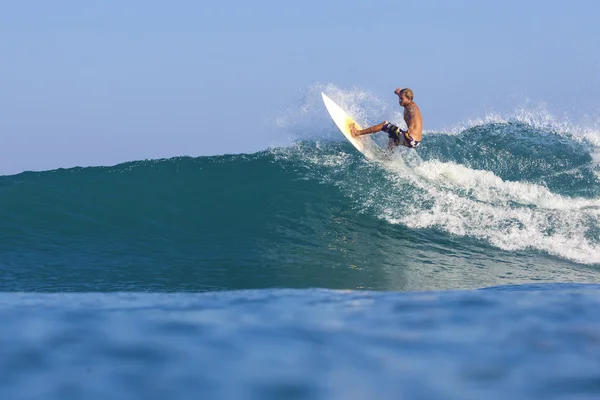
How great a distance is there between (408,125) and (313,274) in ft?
13.4

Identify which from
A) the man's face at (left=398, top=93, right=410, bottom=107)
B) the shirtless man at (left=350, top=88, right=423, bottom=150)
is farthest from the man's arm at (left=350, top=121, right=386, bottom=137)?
the man's face at (left=398, top=93, right=410, bottom=107)

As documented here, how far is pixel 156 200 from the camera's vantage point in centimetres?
1045

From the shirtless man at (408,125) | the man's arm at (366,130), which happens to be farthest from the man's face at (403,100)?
the man's arm at (366,130)

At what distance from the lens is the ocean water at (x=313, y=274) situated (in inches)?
71.5

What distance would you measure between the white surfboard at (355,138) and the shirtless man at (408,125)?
0.66 meters

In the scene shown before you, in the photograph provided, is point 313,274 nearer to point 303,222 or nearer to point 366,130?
point 303,222

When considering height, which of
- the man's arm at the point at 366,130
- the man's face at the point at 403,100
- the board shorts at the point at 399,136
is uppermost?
the man's face at the point at 403,100

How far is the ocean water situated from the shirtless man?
2.09ft

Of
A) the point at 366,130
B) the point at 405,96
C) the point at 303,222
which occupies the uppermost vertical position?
the point at 405,96

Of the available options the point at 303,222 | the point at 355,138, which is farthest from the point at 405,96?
the point at 303,222

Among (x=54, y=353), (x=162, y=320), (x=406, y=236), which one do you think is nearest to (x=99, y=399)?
(x=54, y=353)

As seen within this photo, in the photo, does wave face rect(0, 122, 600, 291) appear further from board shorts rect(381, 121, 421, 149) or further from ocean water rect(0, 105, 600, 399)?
board shorts rect(381, 121, 421, 149)

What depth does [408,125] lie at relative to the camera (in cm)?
1045

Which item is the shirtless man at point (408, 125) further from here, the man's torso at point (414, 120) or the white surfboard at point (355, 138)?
the white surfboard at point (355, 138)
